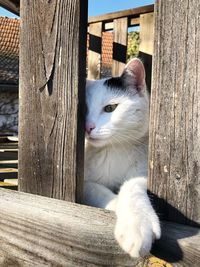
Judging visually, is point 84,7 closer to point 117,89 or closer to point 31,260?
point 31,260

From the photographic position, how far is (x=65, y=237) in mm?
977

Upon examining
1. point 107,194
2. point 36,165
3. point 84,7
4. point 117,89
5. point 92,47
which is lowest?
point 107,194

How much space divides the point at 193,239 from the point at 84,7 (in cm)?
66

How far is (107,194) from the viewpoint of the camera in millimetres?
1426

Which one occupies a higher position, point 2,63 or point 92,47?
point 2,63

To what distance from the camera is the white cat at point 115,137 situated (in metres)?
1.44

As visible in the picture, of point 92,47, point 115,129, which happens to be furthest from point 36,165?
point 92,47

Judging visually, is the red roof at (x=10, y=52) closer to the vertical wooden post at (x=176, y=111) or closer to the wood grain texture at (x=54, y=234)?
the wood grain texture at (x=54, y=234)

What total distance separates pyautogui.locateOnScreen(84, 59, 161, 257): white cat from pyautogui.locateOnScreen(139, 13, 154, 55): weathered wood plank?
1.53 metres

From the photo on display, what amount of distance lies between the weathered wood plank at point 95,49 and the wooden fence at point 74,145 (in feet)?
9.09

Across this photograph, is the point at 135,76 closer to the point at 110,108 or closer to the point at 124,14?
the point at 110,108

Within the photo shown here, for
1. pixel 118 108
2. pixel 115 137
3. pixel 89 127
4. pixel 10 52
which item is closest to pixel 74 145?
pixel 89 127

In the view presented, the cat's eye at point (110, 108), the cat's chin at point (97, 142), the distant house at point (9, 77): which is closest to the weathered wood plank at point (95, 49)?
the cat's eye at point (110, 108)

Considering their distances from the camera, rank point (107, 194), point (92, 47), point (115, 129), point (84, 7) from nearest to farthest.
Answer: point (84, 7) → point (107, 194) → point (115, 129) → point (92, 47)
